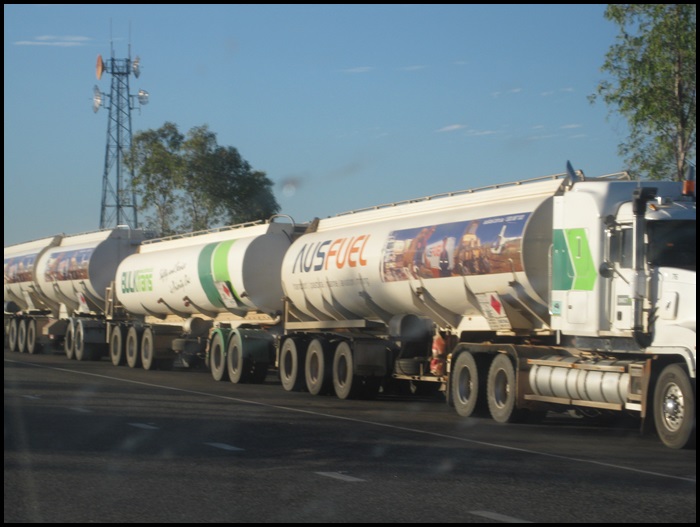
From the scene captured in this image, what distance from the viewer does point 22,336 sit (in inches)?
1610

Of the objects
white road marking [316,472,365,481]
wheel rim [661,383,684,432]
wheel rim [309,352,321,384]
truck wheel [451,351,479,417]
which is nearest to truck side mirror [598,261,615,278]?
wheel rim [661,383,684,432]

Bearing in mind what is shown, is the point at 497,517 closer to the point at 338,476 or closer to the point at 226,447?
the point at 338,476

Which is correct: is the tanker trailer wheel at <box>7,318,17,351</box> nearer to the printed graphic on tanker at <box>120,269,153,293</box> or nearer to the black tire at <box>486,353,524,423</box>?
the printed graphic on tanker at <box>120,269,153,293</box>

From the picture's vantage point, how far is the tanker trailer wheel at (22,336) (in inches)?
1599

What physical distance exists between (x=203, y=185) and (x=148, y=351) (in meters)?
25.0

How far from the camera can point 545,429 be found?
16297 millimetres

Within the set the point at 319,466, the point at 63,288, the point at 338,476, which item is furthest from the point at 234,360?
the point at 338,476

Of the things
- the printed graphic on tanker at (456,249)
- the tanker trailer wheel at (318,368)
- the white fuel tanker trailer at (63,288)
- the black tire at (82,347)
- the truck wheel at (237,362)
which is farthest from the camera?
the white fuel tanker trailer at (63,288)

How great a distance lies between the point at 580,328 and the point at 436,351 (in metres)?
4.11

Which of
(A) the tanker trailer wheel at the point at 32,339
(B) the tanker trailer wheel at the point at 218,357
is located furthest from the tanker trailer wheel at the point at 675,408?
(A) the tanker trailer wheel at the point at 32,339

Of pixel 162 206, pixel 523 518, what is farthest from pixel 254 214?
pixel 523 518

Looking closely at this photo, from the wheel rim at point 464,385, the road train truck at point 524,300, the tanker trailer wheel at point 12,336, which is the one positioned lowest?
the tanker trailer wheel at point 12,336

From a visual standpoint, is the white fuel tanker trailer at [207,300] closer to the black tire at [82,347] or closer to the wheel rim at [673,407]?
the black tire at [82,347]

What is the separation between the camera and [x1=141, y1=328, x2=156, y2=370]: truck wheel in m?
30.4
